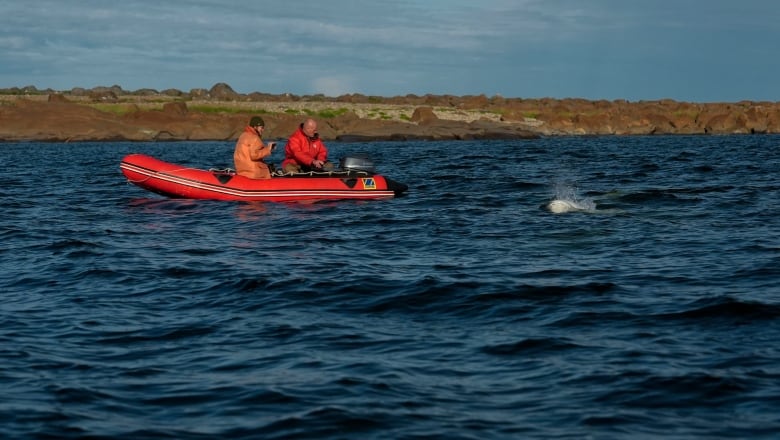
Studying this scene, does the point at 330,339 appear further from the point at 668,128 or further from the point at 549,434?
the point at 668,128

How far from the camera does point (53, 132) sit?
2400 inches

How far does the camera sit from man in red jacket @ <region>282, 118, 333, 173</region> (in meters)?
20.0

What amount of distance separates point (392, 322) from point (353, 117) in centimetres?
5729

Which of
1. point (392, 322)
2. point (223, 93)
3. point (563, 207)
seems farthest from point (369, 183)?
point (223, 93)

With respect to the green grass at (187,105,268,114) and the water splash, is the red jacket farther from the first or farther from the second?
the green grass at (187,105,268,114)

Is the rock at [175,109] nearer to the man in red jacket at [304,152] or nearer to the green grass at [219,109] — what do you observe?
the green grass at [219,109]

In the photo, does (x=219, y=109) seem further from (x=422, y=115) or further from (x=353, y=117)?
(x=422, y=115)

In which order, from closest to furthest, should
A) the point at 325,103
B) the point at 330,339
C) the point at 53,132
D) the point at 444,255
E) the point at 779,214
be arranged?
the point at 330,339 → the point at 444,255 → the point at 779,214 → the point at 53,132 → the point at 325,103

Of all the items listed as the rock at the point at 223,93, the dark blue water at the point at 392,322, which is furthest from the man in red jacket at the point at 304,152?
the rock at the point at 223,93

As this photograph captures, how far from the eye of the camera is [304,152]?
795 inches

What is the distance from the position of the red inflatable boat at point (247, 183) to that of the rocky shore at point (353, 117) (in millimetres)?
41063

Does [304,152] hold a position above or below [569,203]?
above

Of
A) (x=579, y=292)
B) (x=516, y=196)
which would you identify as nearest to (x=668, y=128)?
(x=516, y=196)

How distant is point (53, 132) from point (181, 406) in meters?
57.5
